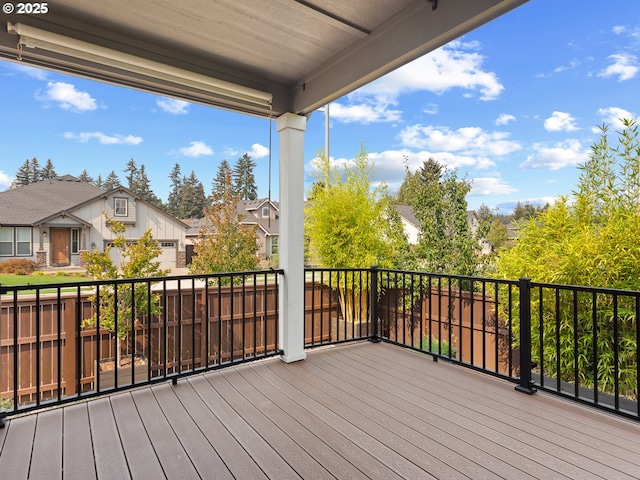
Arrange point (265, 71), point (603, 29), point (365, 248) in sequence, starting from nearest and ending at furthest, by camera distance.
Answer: point (265, 71) < point (365, 248) < point (603, 29)

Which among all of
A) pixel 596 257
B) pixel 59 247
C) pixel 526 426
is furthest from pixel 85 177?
pixel 596 257

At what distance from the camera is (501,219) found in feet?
20.5

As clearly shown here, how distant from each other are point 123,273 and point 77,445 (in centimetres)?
379

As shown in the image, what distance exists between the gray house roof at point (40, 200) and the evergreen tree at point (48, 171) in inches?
11.9

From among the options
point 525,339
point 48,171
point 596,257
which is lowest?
point 525,339

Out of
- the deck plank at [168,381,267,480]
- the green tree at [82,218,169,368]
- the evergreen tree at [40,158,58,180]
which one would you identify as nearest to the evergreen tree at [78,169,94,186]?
the evergreen tree at [40,158,58,180]

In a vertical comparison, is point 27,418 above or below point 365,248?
below

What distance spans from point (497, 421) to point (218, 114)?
35.7 feet

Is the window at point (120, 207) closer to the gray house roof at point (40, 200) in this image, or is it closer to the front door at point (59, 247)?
the gray house roof at point (40, 200)

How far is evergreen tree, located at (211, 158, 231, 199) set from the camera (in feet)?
25.1

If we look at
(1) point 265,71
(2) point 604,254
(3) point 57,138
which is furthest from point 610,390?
(3) point 57,138

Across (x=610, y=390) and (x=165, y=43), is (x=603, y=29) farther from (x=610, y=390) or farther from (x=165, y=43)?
(x=165, y=43)

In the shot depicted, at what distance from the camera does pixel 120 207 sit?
534cm

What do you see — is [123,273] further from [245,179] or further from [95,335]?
[245,179]
